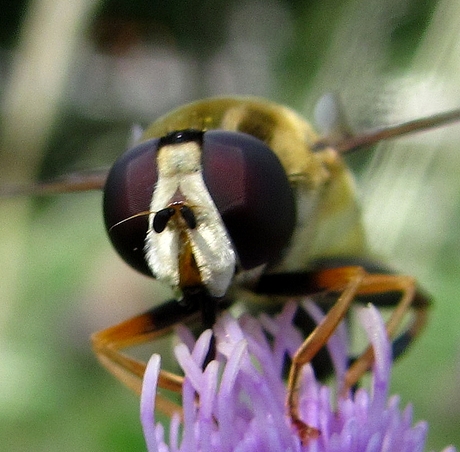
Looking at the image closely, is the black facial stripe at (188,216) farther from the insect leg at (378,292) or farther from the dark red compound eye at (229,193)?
the insect leg at (378,292)

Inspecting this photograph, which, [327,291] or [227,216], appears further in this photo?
[327,291]

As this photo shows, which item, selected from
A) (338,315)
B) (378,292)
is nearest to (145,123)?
(378,292)

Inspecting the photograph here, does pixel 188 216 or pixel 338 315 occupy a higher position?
pixel 188 216

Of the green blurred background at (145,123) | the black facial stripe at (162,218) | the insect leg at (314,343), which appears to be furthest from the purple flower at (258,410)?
the green blurred background at (145,123)

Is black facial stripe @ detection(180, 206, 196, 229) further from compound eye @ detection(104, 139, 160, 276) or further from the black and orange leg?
the black and orange leg

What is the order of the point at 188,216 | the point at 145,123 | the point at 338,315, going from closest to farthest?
1. the point at 188,216
2. the point at 338,315
3. the point at 145,123

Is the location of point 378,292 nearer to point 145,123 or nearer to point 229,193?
point 229,193

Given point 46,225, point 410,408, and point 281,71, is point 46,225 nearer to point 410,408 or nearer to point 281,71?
point 281,71

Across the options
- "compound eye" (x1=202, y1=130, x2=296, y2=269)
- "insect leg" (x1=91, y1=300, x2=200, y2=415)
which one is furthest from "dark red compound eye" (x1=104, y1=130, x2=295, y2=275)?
"insect leg" (x1=91, y1=300, x2=200, y2=415)
